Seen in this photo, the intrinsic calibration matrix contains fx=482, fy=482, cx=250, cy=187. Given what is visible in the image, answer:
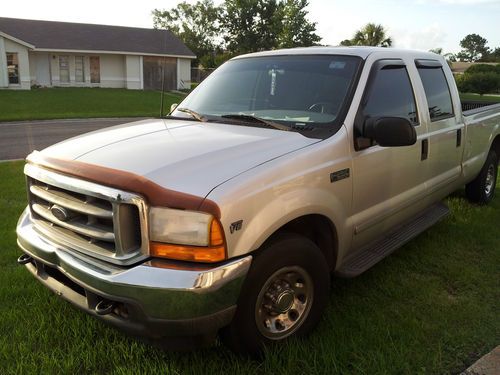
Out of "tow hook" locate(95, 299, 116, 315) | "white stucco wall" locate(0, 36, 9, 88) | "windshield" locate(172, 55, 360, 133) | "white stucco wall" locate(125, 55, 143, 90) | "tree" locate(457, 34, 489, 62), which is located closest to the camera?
"tow hook" locate(95, 299, 116, 315)

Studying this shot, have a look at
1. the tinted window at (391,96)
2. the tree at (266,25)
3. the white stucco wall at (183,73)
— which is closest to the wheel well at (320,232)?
the tinted window at (391,96)

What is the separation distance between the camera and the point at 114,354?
114 inches

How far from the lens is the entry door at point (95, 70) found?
37250 mm

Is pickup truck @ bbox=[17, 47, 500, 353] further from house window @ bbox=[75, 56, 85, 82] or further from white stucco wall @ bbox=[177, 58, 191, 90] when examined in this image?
white stucco wall @ bbox=[177, 58, 191, 90]

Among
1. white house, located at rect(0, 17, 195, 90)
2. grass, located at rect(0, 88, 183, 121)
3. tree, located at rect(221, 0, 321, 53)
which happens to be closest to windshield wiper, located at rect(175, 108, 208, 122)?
grass, located at rect(0, 88, 183, 121)

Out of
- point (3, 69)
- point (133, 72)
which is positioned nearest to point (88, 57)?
point (133, 72)

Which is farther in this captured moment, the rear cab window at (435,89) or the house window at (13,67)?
the house window at (13,67)

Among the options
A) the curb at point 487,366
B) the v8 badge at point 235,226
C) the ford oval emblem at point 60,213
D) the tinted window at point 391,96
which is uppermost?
the tinted window at point 391,96

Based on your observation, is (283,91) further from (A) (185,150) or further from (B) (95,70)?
(B) (95,70)

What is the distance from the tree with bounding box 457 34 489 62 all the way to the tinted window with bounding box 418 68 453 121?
145 m

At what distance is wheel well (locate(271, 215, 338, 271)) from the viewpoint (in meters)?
3.11

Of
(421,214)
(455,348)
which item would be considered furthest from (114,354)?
(421,214)

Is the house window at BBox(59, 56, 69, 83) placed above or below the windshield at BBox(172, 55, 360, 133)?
above

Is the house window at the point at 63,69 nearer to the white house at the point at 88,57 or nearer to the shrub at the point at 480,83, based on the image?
the white house at the point at 88,57
